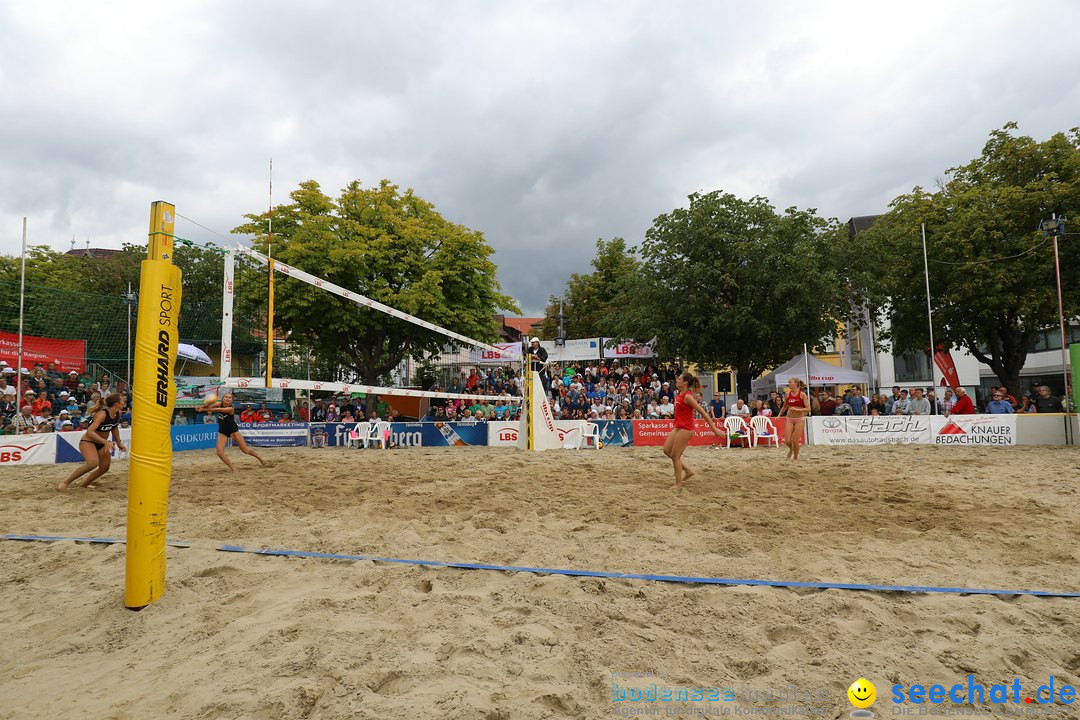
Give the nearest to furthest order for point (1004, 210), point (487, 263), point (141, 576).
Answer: point (141, 576)
point (1004, 210)
point (487, 263)

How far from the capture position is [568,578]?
3836 millimetres

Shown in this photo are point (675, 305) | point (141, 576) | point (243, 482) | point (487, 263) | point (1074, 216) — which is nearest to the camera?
point (141, 576)

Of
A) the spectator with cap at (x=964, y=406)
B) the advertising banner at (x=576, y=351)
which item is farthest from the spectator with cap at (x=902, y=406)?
the advertising banner at (x=576, y=351)

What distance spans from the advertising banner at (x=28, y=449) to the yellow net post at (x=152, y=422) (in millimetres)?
12459

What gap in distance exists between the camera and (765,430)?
49.1 ft

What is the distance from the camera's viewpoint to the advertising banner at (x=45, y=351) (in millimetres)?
17477

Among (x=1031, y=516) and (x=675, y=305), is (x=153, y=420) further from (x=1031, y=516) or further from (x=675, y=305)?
(x=675, y=305)

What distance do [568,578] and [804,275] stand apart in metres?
17.8

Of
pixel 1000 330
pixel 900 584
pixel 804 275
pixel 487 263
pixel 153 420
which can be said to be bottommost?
pixel 900 584

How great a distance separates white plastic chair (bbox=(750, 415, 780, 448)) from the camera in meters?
14.9

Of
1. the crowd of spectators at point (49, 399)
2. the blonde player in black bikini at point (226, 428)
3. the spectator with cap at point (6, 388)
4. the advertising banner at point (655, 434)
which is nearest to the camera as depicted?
the blonde player in black bikini at point (226, 428)

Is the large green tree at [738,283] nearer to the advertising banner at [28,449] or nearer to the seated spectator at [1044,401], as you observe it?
the seated spectator at [1044,401]

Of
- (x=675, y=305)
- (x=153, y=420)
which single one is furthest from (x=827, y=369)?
(x=153, y=420)

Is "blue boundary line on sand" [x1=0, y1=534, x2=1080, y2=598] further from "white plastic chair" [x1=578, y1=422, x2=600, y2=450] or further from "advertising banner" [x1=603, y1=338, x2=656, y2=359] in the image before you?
"advertising banner" [x1=603, y1=338, x2=656, y2=359]
